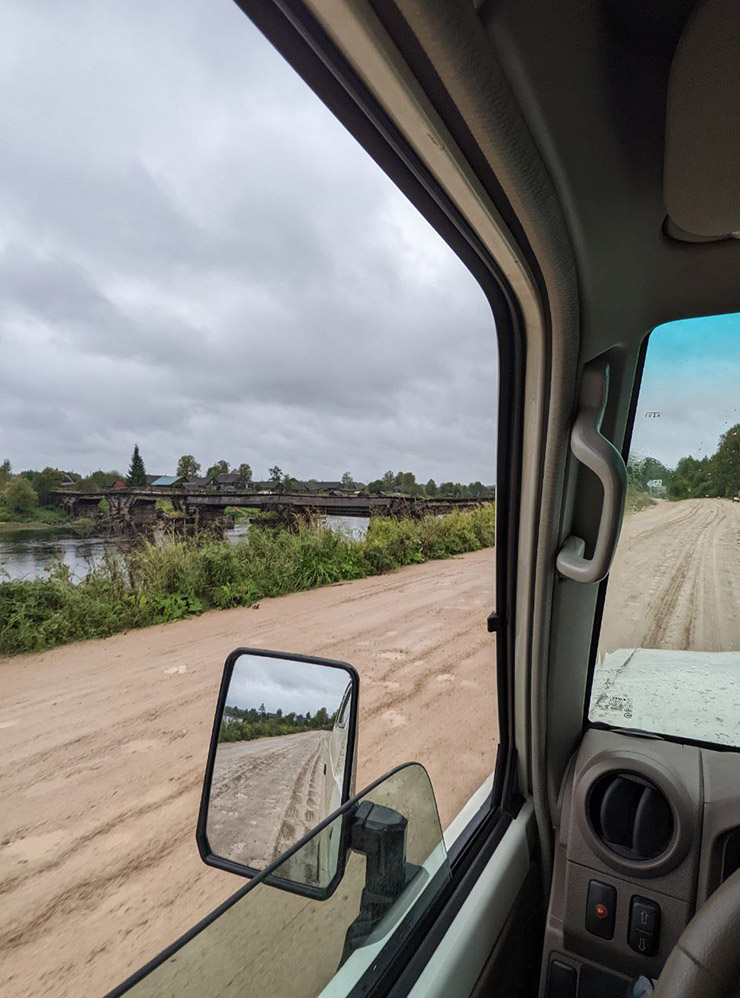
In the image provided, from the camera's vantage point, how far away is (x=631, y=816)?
1.60 meters

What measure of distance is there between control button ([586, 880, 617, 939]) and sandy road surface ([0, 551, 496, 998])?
54 centimetres

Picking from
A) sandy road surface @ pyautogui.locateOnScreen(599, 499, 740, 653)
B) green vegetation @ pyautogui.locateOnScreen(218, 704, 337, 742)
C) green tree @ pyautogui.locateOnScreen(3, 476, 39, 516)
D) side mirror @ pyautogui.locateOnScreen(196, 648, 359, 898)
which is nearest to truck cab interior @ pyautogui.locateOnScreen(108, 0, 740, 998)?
sandy road surface @ pyautogui.locateOnScreen(599, 499, 740, 653)

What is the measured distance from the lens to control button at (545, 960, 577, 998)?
5.25 feet

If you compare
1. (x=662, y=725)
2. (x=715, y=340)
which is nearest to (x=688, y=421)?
(x=715, y=340)

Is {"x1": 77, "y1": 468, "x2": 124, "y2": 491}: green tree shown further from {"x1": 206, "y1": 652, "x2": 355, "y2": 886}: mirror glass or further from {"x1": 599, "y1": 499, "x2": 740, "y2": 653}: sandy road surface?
{"x1": 599, "y1": 499, "x2": 740, "y2": 653}: sandy road surface

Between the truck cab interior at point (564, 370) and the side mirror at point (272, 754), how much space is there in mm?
384

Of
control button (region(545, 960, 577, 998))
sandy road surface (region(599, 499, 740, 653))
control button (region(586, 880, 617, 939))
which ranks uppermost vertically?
sandy road surface (region(599, 499, 740, 653))

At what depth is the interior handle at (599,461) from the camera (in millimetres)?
1308

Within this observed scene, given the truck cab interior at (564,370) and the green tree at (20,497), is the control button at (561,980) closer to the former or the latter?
the truck cab interior at (564,370)

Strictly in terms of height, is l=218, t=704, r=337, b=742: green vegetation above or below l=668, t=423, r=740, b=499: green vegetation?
below

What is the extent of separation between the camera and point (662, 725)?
179 centimetres

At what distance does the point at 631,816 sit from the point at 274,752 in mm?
1033

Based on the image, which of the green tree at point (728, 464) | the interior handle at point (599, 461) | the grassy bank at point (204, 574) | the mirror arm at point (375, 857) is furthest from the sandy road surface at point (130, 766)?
the mirror arm at point (375, 857)

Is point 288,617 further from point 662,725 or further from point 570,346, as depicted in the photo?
point 570,346
